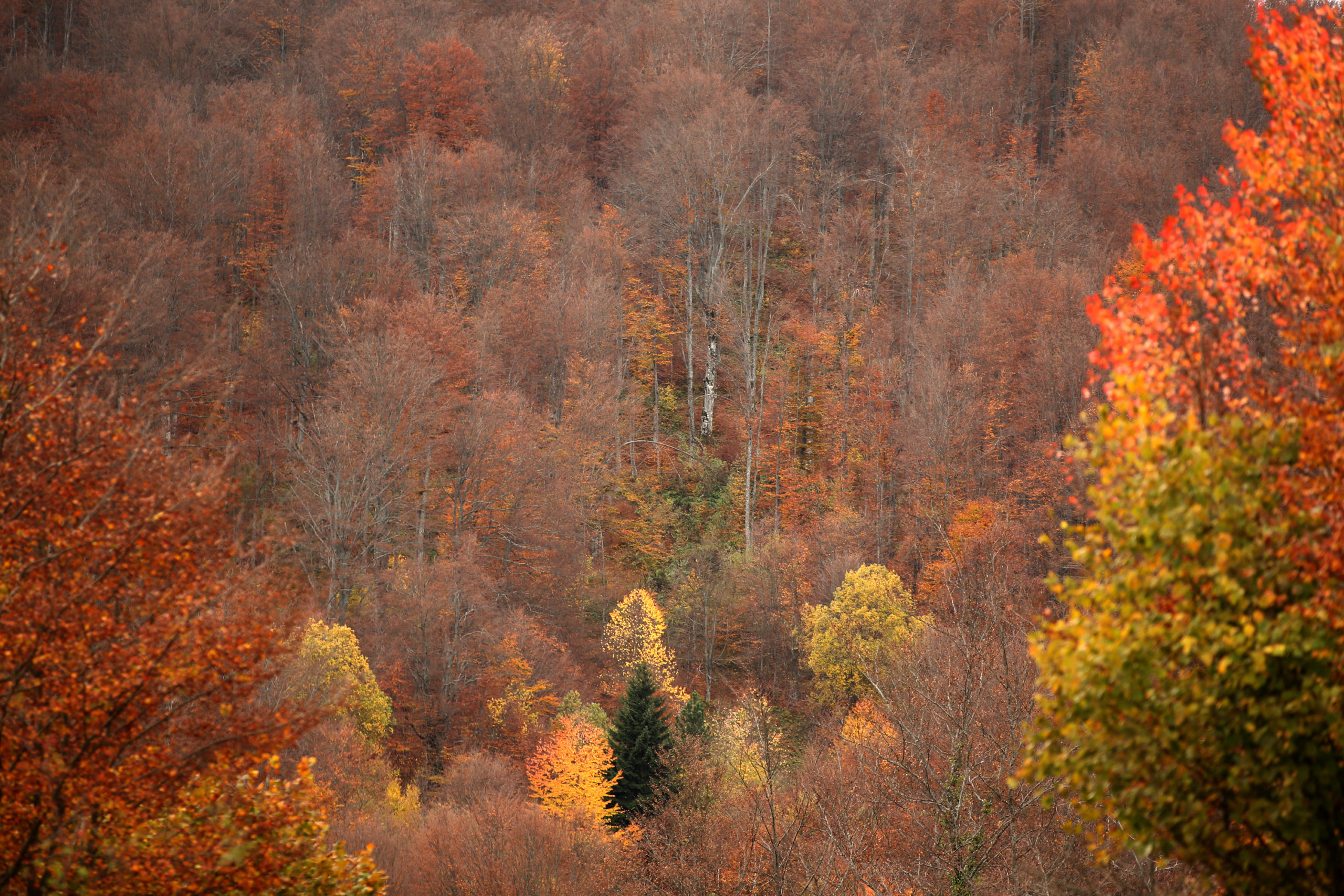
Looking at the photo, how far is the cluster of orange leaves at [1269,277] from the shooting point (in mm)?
5359

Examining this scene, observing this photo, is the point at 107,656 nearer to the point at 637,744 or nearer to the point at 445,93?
the point at 637,744

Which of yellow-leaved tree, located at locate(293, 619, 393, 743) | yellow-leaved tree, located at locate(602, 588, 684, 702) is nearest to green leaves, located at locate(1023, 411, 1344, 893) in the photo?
yellow-leaved tree, located at locate(293, 619, 393, 743)

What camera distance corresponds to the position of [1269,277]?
5629 millimetres

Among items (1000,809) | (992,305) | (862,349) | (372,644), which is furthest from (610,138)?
(1000,809)

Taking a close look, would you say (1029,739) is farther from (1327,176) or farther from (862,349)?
(862,349)

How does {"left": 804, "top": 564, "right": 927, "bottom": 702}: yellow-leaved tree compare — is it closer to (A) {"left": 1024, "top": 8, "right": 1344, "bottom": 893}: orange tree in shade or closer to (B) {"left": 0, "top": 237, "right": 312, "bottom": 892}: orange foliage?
(B) {"left": 0, "top": 237, "right": 312, "bottom": 892}: orange foliage

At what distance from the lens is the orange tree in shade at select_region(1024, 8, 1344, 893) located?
464 cm

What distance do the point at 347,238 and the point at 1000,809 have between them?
41.6 m

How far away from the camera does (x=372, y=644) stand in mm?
30984

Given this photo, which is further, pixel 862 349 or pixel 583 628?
pixel 862 349

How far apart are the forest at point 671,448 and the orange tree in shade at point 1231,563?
0.12 ft

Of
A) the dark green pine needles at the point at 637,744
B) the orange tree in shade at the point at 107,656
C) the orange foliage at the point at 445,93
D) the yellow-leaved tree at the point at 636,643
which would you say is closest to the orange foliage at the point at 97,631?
the orange tree in shade at the point at 107,656

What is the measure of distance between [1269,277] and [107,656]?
353 inches

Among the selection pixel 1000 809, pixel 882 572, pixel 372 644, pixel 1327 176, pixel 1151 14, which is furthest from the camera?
pixel 1151 14
